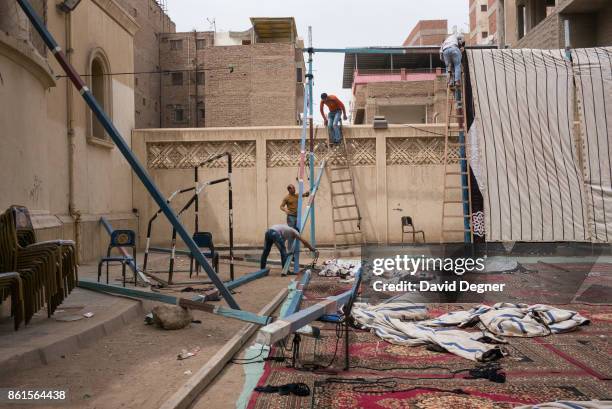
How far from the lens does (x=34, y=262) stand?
4996mm

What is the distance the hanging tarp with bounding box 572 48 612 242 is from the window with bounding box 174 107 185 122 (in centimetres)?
3749

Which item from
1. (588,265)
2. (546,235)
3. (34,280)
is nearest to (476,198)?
(546,235)

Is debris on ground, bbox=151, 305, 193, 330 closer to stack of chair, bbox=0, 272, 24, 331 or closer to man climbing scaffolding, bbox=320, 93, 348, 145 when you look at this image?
stack of chair, bbox=0, 272, 24, 331

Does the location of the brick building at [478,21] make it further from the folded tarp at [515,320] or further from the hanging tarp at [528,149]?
the folded tarp at [515,320]

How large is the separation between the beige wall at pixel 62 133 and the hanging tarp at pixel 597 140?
7.08 metres

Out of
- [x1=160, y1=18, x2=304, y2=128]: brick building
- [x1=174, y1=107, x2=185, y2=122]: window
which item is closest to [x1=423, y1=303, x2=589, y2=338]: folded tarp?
[x1=160, y1=18, x2=304, y2=128]: brick building

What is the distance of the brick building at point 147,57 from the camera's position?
124ft

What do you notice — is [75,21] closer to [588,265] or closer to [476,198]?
[476,198]

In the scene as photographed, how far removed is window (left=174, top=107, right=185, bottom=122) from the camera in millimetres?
43219

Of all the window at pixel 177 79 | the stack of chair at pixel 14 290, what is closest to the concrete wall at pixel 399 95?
the window at pixel 177 79

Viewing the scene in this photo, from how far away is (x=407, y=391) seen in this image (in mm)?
3775

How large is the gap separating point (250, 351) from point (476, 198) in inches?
191

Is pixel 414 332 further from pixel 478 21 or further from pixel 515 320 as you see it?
pixel 478 21

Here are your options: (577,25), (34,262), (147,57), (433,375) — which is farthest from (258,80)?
(433,375)
